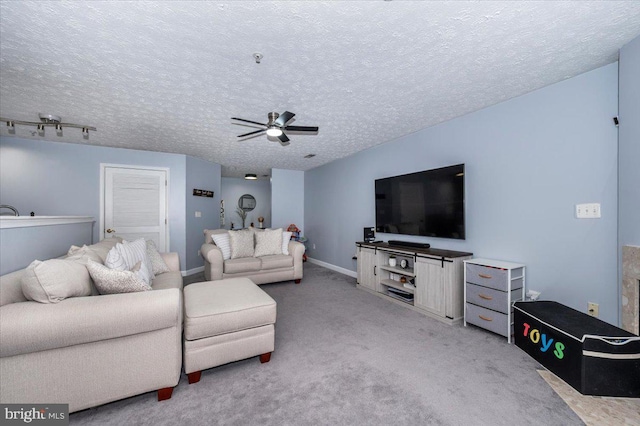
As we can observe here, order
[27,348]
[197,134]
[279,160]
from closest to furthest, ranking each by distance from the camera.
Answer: [27,348]
[197,134]
[279,160]

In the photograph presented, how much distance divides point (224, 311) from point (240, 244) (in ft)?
8.26

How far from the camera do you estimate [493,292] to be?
8.06 feet

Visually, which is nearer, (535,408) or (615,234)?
(535,408)

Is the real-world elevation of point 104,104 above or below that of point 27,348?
above

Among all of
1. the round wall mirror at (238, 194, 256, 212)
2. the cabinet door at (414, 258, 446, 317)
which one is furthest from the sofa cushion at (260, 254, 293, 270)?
the round wall mirror at (238, 194, 256, 212)

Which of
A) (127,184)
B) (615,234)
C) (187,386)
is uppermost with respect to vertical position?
(127,184)

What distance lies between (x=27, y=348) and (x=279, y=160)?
15.3 ft

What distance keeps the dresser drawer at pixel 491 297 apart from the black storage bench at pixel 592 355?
0.53 m

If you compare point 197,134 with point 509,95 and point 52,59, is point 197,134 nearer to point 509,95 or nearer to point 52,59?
point 52,59

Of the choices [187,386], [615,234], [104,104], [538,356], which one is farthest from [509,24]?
[104,104]

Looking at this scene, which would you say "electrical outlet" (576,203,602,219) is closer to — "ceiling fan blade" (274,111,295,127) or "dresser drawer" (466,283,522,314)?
"dresser drawer" (466,283,522,314)

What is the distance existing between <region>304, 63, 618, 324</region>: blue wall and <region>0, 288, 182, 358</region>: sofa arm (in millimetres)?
3131

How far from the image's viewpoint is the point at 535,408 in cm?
156

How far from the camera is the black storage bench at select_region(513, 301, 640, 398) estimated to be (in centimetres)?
154
